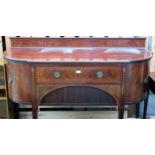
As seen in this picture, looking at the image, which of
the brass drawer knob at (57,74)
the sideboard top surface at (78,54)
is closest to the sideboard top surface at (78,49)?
the sideboard top surface at (78,54)

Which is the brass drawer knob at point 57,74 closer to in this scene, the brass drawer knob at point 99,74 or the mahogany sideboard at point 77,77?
the mahogany sideboard at point 77,77

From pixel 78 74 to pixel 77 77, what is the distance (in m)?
0.02

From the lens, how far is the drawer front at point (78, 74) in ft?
4.12

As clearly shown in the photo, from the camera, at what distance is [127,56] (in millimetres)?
1344

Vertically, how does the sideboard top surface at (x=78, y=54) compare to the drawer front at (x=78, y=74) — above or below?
above

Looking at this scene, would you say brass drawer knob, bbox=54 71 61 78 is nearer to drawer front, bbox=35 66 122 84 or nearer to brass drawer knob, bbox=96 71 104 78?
drawer front, bbox=35 66 122 84

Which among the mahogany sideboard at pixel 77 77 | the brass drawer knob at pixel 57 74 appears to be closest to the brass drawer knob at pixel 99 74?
the mahogany sideboard at pixel 77 77

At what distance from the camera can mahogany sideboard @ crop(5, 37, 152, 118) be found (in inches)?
49.3

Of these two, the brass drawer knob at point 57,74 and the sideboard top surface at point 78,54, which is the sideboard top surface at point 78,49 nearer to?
the sideboard top surface at point 78,54

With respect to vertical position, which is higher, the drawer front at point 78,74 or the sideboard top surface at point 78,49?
the sideboard top surface at point 78,49
